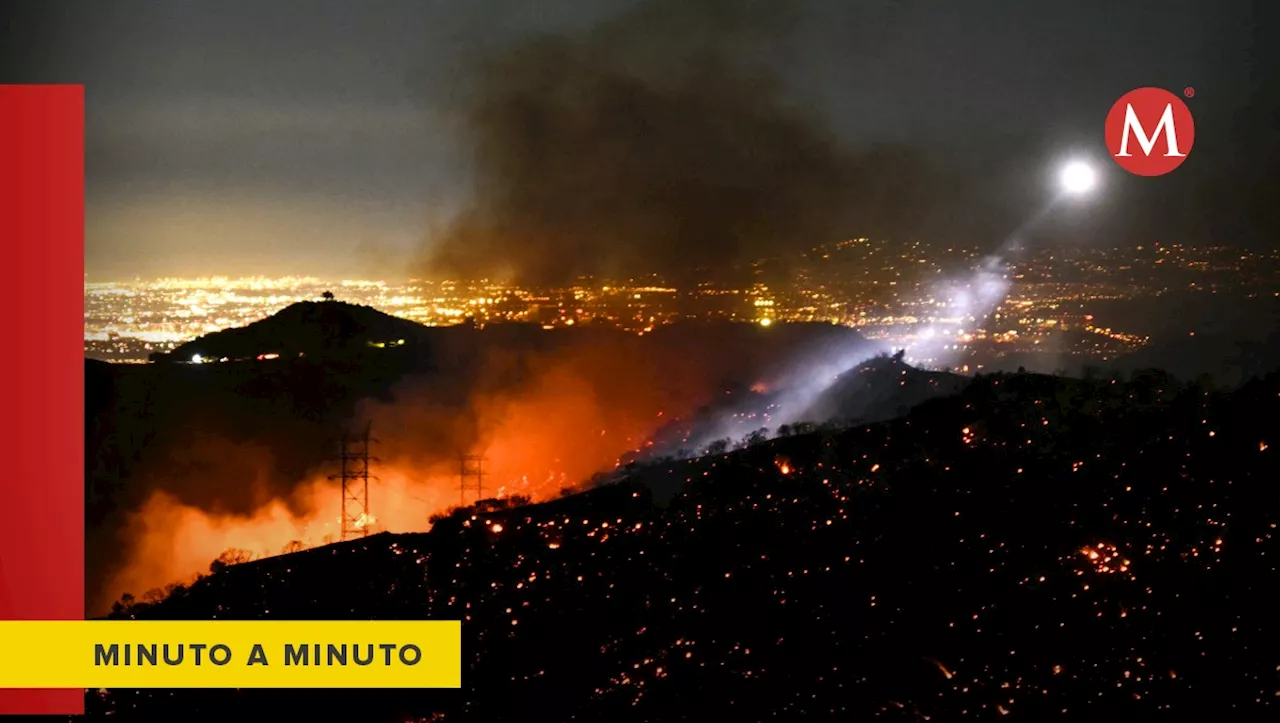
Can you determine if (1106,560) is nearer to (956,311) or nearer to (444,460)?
(956,311)

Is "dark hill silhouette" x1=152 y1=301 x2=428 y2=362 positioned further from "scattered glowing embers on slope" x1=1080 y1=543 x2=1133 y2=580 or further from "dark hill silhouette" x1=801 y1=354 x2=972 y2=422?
"scattered glowing embers on slope" x1=1080 y1=543 x2=1133 y2=580

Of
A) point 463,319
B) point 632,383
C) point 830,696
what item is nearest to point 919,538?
point 830,696

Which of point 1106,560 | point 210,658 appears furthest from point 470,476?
point 1106,560

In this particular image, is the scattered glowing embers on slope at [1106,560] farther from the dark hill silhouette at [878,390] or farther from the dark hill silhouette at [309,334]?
the dark hill silhouette at [309,334]

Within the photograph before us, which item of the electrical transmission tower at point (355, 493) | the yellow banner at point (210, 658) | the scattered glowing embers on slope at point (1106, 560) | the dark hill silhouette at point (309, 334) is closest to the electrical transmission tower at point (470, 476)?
the electrical transmission tower at point (355, 493)

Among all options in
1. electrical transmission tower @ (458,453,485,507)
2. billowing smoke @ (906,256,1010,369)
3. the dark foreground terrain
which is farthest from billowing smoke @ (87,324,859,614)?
the dark foreground terrain

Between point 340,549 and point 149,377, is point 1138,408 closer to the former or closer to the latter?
point 340,549
